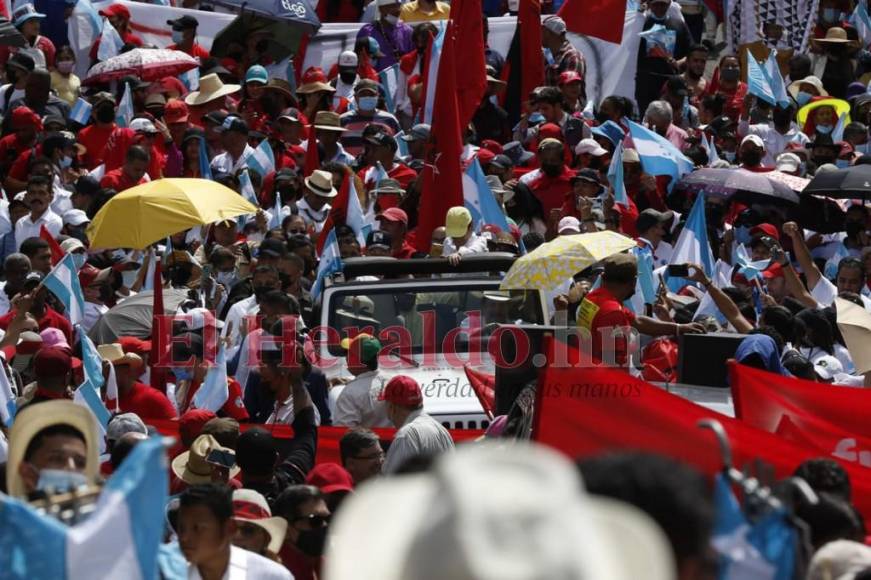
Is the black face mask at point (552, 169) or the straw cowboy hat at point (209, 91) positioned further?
the straw cowboy hat at point (209, 91)

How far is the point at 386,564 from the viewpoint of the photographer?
2324mm

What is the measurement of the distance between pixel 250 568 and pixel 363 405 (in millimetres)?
4734

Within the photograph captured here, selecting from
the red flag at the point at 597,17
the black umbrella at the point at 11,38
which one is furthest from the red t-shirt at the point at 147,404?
the red flag at the point at 597,17

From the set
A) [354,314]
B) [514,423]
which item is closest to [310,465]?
[514,423]

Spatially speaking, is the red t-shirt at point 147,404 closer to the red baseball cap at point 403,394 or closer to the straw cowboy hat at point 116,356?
the straw cowboy hat at point 116,356

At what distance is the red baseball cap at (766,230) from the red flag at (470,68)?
9.51 ft

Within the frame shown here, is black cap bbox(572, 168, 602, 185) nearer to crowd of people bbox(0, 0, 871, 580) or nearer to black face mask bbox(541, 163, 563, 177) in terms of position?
crowd of people bbox(0, 0, 871, 580)

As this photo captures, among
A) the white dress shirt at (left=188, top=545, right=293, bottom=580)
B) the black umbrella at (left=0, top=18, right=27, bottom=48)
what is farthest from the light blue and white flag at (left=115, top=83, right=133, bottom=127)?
the white dress shirt at (left=188, top=545, right=293, bottom=580)

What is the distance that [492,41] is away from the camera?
1956 cm

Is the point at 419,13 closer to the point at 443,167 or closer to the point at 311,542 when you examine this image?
the point at 443,167

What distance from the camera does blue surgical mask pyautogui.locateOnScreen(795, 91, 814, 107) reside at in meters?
20.0

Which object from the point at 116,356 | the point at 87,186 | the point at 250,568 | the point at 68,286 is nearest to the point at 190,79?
the point at 87,186

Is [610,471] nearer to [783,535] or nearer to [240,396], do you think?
[783,535]

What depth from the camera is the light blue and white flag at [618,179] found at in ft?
50.2
